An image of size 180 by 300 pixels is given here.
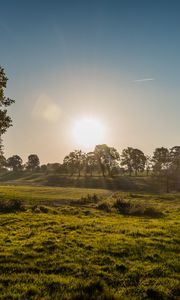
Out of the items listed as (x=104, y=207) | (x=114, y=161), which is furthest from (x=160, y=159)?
(x=104, y=207)

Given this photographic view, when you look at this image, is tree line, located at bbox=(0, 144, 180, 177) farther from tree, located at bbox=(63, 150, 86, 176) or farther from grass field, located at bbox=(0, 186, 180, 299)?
grass field, located at bbox=(0, 186, 180, 299)

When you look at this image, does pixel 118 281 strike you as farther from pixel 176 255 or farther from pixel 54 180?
pixel 54 180

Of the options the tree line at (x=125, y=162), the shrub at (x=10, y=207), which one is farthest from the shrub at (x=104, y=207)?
the tree line at (x=125, y=162)

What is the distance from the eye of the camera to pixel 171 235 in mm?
23359

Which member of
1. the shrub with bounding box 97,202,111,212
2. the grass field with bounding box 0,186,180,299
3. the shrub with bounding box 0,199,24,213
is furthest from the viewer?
the shrub with bounding box 97,202,111,212

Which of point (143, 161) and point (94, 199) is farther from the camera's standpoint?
point (143, 161)

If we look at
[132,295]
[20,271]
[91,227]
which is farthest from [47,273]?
[91,227]

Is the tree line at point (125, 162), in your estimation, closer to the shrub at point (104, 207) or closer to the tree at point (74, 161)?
the tree at point (74, 161)

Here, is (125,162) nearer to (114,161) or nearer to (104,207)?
(114,161)

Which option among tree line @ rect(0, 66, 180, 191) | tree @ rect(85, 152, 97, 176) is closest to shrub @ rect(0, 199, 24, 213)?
tree line @ rect(0, 66, 180, 191)

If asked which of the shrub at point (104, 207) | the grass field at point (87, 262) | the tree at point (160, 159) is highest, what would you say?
the tree at point (160, 159)

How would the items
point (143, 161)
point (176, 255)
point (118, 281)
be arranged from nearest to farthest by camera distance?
point (118, 281) < point (176, 255) < point (143, 161)

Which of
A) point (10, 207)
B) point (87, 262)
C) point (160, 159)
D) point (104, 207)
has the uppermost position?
point (160, 159)

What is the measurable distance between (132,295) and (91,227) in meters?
13.5
